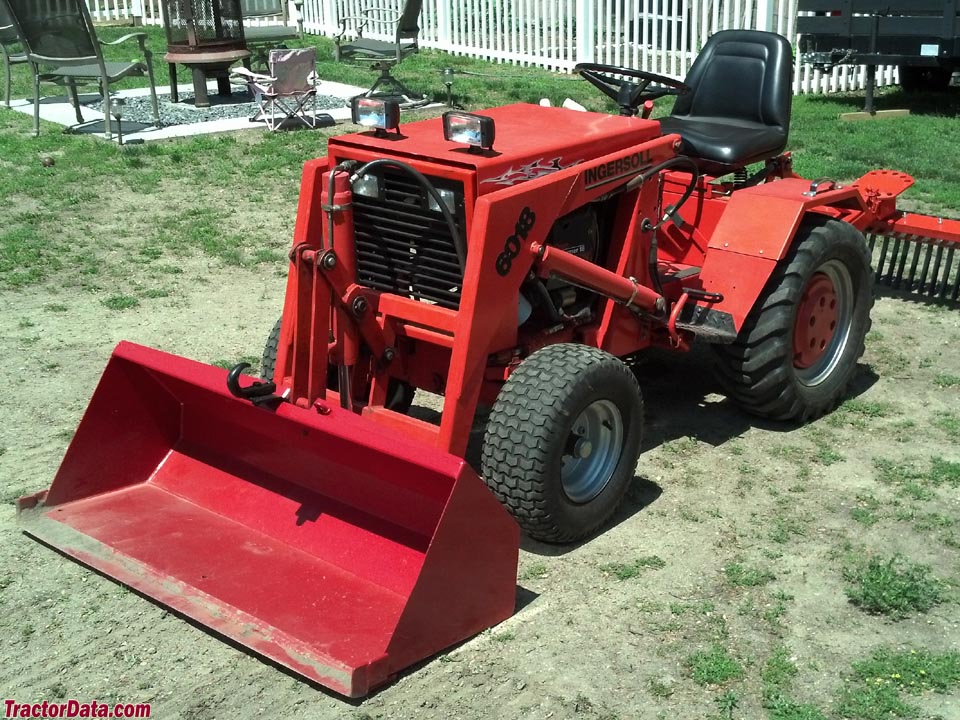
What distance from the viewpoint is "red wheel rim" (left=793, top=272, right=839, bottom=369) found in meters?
5.35

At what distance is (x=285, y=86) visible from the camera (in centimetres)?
1126

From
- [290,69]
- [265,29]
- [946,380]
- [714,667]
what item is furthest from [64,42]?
[714,667]

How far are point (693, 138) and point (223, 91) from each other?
8703mm

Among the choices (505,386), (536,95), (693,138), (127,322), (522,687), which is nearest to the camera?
(522,687)

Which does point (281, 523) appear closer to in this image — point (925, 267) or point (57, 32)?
point (925, 267)

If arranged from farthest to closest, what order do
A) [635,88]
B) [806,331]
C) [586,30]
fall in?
[586,30] → [635,88] → [806,331]

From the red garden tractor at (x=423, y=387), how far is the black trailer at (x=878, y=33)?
7.48m

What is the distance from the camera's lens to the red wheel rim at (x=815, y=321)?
5.35 metres

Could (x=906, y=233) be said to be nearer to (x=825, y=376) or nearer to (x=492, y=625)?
(x=825, y=376)

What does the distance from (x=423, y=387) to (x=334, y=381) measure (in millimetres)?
373

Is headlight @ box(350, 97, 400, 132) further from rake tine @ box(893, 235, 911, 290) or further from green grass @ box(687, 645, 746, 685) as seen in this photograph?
rake tine @ box(893, 235, 911, 290)

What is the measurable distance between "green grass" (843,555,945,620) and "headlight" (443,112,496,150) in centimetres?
202

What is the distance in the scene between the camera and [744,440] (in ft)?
17.4

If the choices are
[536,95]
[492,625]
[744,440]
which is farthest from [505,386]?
[536,95]
